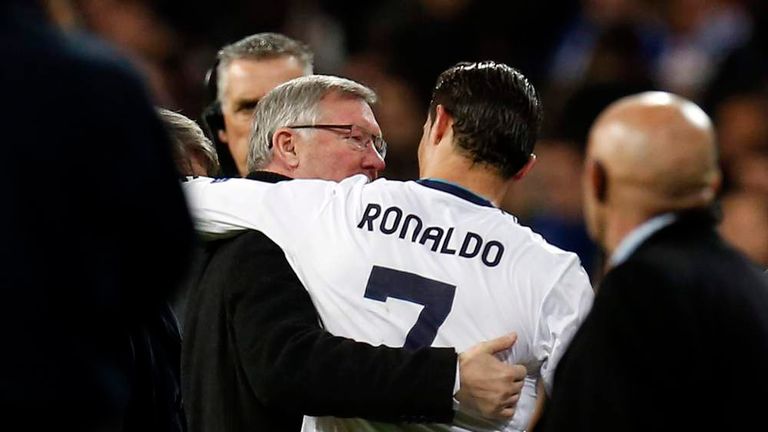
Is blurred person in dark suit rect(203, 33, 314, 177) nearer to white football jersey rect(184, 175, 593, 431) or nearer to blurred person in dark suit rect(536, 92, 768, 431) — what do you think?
white football jersey rect(184, 175, 593, 431)

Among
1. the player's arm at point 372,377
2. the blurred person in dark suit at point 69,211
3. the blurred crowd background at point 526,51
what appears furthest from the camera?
the blurred crowd background at point 526,51

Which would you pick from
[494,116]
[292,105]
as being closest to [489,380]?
[494,116]

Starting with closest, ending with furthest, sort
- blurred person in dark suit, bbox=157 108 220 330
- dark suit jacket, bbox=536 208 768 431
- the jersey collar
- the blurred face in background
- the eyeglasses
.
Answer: dark suit jacket, bbox=536 208 768 431 < the jersey collar < the eyeglasses < blurred person in dark suit, bbox=157 108 220 330 < the blurred face in background

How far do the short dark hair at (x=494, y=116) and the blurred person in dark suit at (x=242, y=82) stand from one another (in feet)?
3.88

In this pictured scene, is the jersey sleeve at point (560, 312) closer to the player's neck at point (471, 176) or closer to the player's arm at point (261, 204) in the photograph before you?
the player's neck at point (471, 176)

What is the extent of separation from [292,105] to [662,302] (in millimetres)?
1403

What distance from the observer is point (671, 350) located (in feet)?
7.88

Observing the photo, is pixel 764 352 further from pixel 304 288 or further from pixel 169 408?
pixel 169 408

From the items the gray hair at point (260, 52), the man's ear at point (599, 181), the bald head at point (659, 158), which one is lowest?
the gray hair at point (260, 52)

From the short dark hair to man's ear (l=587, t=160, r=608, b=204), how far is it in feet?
2.02

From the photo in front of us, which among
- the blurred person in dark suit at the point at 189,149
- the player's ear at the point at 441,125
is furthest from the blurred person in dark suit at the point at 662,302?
the blurred person in dark suit at the point at 189,149

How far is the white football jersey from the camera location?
3104 millimetres

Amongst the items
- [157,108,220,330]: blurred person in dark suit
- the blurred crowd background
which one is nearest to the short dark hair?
[157,108,220,330]: blurred person in dark suit

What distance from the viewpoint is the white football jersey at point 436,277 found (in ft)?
10.2
